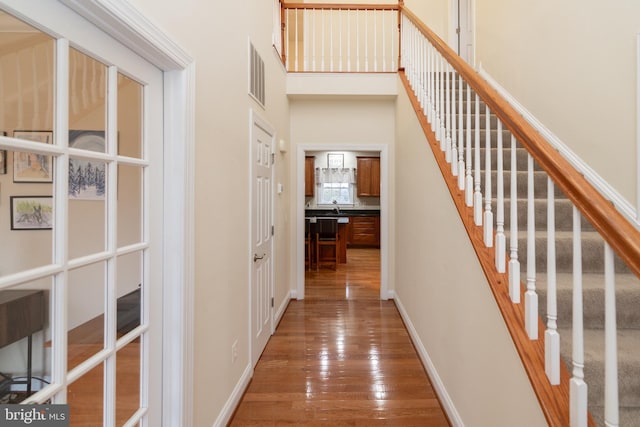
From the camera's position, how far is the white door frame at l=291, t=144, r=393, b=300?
175 inches

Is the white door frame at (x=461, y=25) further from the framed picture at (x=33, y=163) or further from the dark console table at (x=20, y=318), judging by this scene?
the dark console table at (x=20, y=318)

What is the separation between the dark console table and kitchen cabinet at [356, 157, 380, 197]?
343 inches

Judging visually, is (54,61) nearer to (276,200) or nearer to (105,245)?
(105,245)

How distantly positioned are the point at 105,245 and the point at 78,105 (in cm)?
46

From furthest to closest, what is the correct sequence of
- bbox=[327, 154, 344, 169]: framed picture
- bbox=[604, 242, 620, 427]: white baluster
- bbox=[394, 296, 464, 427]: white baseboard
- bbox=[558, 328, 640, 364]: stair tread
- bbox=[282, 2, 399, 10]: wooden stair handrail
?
bbox=[327, 154, 344, 169]: framed picture, bbox=[282, 2, 399, 10]: wooden stair handrail, bbox=[394, 296, 464, 427]: white baseboard, bbox=[558, 328, 640, 364]: stair tread, bbox=[604, 242, 620, 427]: white baluster

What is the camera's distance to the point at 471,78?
1836 millimetres

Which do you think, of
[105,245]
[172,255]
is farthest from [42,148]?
[172,255]

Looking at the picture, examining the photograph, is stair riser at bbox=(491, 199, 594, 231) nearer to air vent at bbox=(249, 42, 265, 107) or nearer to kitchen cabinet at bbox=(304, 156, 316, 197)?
air vent at bbox=(249, 42, 265, 107)

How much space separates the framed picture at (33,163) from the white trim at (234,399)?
65.9 inches

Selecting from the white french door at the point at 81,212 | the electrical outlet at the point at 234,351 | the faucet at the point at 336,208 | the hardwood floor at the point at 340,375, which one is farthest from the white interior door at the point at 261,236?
the faucet at the point at 336,208

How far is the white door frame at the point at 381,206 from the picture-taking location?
14.6 feet

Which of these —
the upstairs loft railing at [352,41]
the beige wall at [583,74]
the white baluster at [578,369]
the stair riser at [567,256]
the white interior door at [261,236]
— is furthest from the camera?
the upstairs loft railing at [352,41]

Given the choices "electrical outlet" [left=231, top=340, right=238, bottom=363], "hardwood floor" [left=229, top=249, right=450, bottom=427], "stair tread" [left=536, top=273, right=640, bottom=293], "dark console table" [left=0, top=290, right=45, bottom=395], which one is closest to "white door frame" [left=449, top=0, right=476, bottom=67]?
"stair tread" [left=536, top=273, right=640, bottom=293]

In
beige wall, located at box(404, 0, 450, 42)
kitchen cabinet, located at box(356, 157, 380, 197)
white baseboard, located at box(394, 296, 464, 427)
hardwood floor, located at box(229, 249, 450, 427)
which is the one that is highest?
beige wall, located at box(404, 0, 450, 42)
